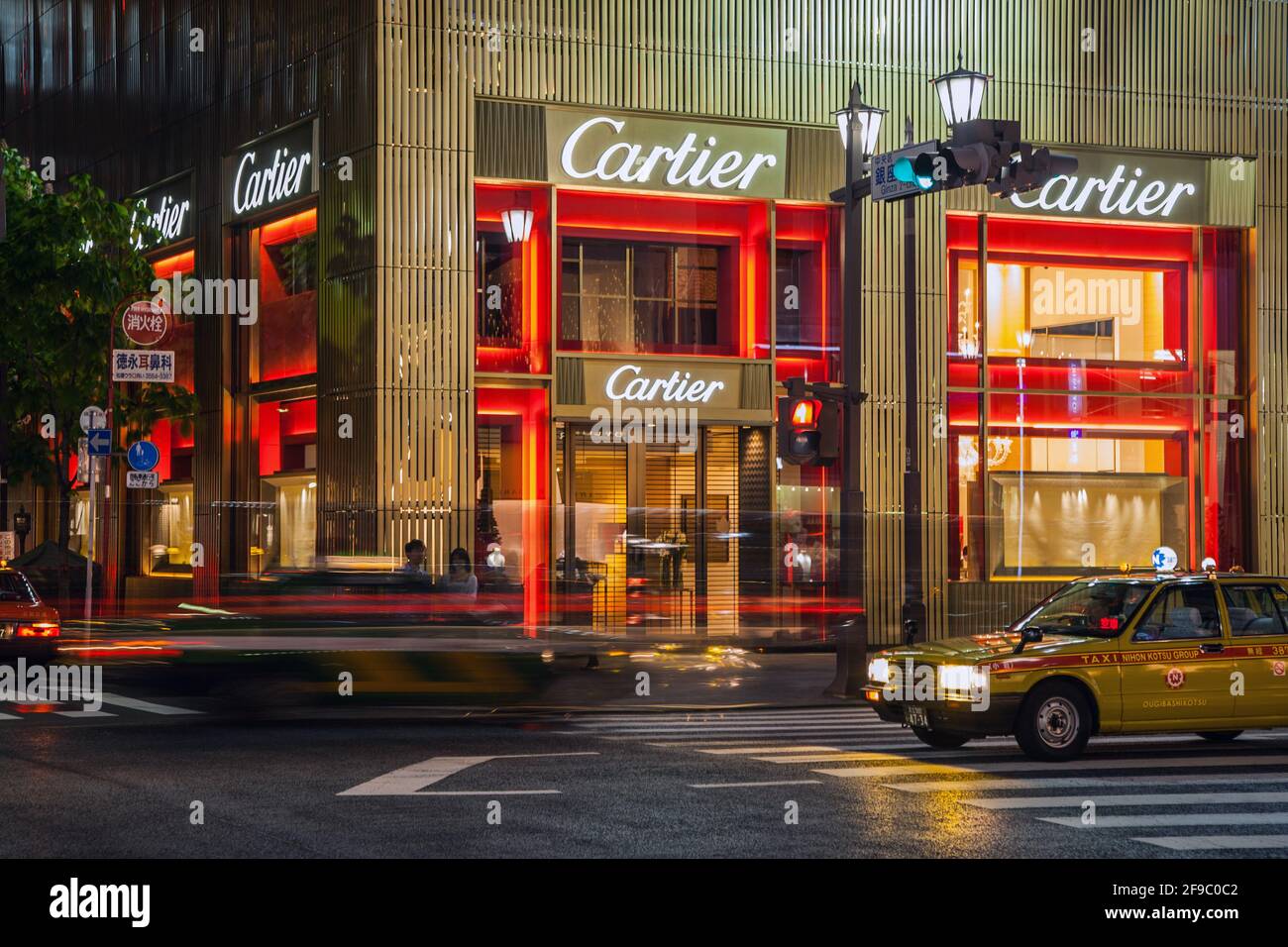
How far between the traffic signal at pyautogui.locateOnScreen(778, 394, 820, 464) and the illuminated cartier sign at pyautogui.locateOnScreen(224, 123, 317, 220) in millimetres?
11459

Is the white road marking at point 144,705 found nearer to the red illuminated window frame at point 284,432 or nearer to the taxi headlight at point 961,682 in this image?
the taxi headlight at point 961,682

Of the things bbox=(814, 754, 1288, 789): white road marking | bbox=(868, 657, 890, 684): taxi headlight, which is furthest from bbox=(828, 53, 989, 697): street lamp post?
bbox=(814, 754, 1288, 789): white road marking

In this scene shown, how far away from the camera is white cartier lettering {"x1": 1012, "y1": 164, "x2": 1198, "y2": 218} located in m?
30.1

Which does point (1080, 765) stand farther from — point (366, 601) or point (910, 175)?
point (366, 601)

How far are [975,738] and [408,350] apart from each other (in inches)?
520

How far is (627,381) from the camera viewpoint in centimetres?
2781

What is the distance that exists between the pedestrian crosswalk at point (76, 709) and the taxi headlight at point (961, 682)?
804cm

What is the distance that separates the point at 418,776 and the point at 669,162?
1663 centimetres

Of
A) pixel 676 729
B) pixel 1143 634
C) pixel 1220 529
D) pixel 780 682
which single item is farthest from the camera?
pixel 1220 529

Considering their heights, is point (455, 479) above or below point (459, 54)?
below

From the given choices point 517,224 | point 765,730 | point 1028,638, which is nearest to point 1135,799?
point 1028,638

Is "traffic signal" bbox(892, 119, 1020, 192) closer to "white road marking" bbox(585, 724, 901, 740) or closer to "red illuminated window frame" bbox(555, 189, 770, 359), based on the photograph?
"white road marking" bbox(585, 724, 901, 740)
